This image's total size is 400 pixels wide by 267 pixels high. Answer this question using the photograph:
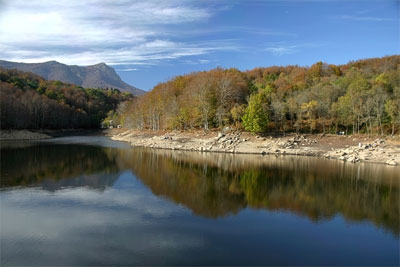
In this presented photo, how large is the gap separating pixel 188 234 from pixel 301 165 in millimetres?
20885

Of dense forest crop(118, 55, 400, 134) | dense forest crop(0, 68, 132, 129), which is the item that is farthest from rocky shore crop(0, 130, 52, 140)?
dense forest crop(118, 55, 400, 134)

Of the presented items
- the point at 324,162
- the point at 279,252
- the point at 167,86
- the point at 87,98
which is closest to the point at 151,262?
the point at 279,252

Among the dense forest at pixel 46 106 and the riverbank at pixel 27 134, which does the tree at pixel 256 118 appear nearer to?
the riverbank at pixel 27 134

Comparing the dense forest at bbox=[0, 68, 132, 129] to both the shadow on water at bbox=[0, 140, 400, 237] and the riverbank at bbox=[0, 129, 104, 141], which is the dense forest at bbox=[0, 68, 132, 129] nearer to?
the riverbank at bbox=[0, 129, 104, 141]

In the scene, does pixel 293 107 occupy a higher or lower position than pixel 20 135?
higher

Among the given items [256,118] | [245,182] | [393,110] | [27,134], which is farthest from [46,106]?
[393,110]

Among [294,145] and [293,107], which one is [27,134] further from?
[294,145]

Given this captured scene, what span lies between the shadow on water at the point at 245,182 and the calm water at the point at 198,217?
76mm

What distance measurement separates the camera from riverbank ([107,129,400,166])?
114 feet

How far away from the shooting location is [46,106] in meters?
79.0

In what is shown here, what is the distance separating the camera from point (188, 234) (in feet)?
40.7

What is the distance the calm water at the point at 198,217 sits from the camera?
10625 mm

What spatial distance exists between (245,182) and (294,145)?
69.3 ft

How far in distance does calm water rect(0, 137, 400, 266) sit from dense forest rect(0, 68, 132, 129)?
150ft
